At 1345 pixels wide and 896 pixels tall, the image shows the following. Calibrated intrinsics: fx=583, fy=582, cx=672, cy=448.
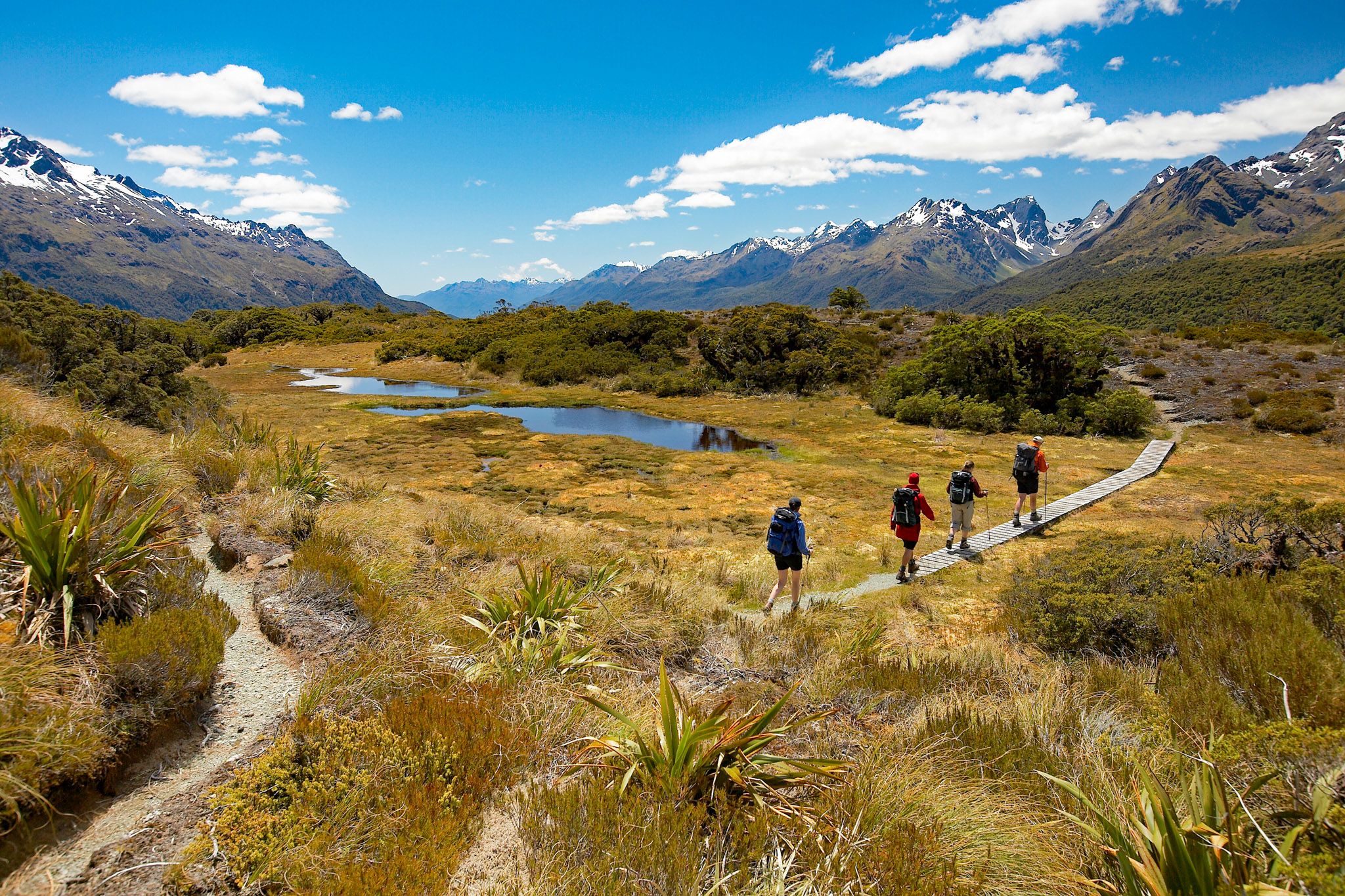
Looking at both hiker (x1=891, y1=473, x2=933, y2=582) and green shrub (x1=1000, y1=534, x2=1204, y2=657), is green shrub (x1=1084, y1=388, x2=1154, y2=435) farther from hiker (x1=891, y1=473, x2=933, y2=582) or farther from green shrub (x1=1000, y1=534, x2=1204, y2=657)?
green shrub (x1=1000, y1=534, x2=1204, y2=657)

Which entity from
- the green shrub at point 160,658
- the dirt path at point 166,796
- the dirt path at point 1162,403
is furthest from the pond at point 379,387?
the dirt path at point 1162,403

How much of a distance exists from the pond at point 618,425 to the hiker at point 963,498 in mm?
12420

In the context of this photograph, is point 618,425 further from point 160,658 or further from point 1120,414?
point 160,658

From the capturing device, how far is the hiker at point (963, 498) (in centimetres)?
1125

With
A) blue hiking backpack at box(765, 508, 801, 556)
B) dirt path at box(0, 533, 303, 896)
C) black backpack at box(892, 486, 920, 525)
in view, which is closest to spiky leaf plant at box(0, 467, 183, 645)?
dirt path at box(0, 533, 303, 896)

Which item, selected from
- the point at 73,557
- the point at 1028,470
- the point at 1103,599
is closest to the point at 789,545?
the point at 1103,599

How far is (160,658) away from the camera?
364 cm

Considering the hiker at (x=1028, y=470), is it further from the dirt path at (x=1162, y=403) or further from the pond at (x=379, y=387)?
the pond at (x=379, y=387)

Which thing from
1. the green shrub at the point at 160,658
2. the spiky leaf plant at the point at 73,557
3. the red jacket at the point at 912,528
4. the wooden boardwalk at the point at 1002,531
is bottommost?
the wooden boardwalk at the point at 1002,531

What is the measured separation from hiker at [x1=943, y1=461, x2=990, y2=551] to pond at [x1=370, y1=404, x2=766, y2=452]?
40.7 feet

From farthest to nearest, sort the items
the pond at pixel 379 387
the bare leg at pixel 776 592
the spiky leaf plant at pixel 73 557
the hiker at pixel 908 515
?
the pond at pixel 379 387 < the hiker at pixel 908 515 < the bare leg at pixel 776 592 < the spiky leaf plant at pixel 73 557

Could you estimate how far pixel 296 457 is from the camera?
9.34 meters

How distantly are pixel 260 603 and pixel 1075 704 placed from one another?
22.6 ft

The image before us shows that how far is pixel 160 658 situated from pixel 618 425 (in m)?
26.5
